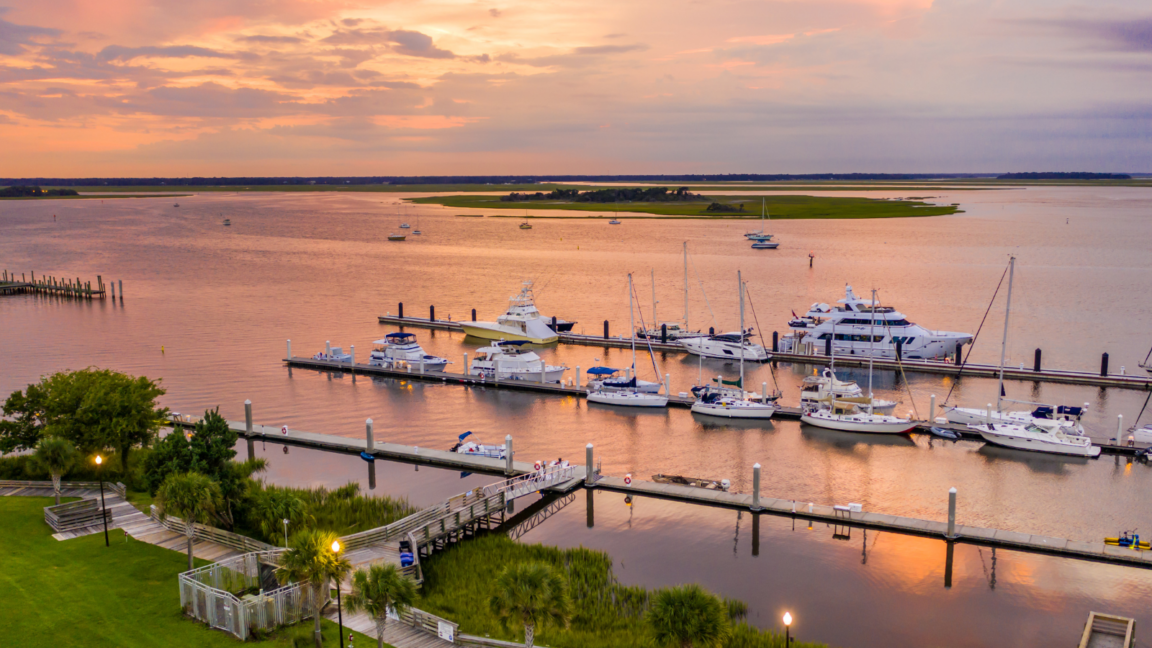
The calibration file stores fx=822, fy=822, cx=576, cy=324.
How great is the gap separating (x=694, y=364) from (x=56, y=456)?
139 feet

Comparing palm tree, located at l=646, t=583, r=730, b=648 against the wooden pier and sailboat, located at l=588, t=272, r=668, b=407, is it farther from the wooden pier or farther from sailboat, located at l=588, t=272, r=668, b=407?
the wooden pier

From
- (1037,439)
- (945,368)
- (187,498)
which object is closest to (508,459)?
(187,498)

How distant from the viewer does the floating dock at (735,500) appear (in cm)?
2803

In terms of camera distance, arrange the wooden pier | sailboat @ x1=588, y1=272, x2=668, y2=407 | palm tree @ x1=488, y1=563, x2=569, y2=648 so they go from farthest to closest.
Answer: the wooden pier < sailboat @ x1=588, y1=272, x2=668, y2=407 < palm tree @ x1=488, y1=563, x2=569, y2=648

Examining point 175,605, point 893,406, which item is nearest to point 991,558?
point 893,406

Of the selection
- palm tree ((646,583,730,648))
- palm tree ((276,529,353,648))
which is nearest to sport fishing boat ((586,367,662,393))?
palm tree ((276,529,353,648))

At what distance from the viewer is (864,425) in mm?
42969

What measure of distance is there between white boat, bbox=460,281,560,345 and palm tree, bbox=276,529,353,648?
46258mm

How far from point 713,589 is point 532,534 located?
7.73 metres

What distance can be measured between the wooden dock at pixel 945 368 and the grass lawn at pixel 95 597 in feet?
143

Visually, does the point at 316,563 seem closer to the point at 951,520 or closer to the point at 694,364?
the point at 951,520

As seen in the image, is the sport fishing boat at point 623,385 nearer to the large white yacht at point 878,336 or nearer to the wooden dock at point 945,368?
the wooden dock at point 945,368

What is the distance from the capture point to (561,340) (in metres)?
68.2

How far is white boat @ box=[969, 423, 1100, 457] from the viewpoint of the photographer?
38.5 metres
